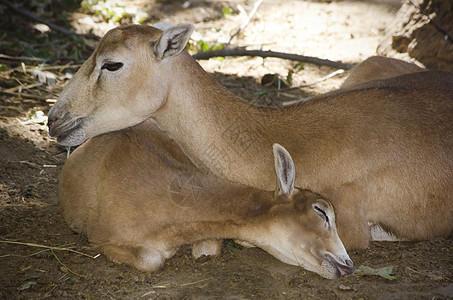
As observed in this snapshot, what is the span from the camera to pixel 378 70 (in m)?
6.98

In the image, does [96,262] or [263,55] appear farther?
[263,55]

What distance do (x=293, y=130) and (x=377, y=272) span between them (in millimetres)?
1399

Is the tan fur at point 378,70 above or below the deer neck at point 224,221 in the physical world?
above

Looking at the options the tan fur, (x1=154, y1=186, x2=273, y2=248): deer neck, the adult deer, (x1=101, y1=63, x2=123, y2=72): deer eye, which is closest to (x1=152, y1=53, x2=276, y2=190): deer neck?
the adult deer

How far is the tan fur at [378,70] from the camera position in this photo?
6.93 metres

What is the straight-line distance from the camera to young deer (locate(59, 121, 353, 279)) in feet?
15.3

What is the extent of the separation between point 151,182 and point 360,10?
760 centimetres

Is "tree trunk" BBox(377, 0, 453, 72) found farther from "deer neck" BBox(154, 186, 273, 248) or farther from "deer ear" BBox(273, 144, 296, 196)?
"deer neck" BBox(154, 186, 273, 248)

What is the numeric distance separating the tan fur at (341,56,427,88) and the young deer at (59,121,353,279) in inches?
105

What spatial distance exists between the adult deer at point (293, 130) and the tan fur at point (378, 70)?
5.33 ft

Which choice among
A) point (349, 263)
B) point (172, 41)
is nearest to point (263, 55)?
point (172, 41)

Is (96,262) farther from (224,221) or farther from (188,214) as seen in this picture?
(224,221)

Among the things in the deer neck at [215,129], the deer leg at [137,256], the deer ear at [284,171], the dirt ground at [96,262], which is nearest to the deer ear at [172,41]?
the deer neck at [215,129]

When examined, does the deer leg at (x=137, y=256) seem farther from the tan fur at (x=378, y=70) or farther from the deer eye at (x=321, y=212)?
the tan fur at (x=378, y=70)
